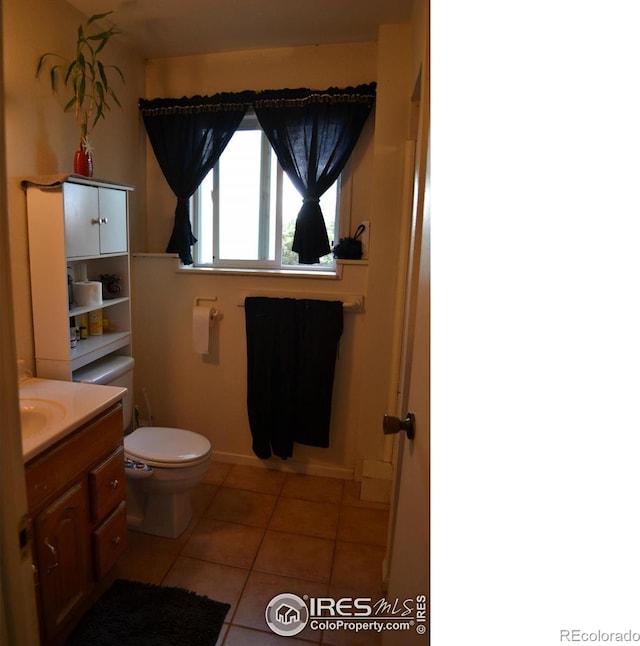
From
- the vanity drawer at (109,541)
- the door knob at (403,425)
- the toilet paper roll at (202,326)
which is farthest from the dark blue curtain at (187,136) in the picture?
the door knob at (403,425)

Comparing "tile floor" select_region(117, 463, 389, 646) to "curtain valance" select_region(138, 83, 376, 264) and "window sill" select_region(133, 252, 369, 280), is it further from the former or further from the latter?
"curtain valance" select_region(138, 83, 376, 264)

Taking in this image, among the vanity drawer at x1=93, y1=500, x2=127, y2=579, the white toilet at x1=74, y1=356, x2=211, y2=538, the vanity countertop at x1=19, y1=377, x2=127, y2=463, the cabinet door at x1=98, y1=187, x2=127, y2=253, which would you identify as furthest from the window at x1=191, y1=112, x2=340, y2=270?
the vanity drawer at x1=93, y1=500, x2=127, y2=579

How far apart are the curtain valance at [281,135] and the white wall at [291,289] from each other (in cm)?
10

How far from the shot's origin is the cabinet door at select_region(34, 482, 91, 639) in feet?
4.36

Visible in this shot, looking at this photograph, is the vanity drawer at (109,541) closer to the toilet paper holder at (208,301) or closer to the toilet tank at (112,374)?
the toilet tank at (112,374)

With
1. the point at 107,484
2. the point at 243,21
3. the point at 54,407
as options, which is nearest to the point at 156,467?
the point at 107,484

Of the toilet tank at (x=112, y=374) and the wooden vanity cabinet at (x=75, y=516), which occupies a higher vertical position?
the toilet tank at (x=112, y=374)

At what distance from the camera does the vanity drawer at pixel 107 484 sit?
1569 millimetres
